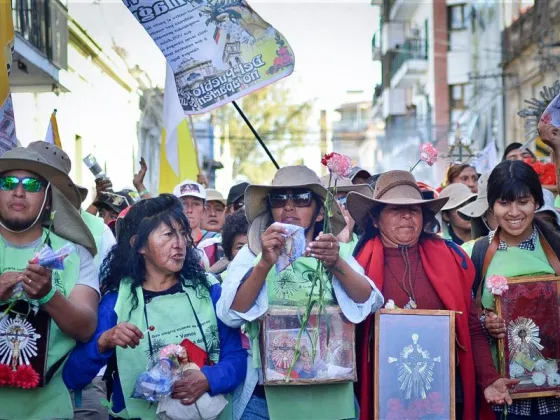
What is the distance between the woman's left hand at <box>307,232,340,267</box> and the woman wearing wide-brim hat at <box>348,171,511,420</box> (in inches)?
23.4

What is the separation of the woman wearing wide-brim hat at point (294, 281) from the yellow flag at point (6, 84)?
5.33 ft

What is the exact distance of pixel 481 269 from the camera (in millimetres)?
5609

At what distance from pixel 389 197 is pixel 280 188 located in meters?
0.65

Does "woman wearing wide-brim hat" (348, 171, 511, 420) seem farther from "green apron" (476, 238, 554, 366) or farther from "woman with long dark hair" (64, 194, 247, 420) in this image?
"woman with long dark hair" (64, 194, 247, 420)

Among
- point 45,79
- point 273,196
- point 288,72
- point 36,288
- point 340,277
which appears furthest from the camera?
point 45,79

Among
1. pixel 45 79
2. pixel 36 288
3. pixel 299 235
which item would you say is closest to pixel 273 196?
pixel 299 235

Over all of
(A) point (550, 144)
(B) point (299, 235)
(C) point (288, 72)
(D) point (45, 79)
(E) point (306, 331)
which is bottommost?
(E) point (306, 331)

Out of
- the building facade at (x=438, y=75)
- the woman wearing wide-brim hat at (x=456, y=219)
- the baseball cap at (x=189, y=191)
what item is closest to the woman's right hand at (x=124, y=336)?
the woman wearing wide-brim hat at (x=456, y=219)

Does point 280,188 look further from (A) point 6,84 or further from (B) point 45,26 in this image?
(B) point 45,26

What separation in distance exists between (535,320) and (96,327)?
2246 millimetres

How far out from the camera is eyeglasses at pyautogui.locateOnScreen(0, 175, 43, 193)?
5.04 metres

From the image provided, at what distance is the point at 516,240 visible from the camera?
18.4ft

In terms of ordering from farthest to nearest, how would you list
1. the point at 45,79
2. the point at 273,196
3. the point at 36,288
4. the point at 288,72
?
the point at 45,79 < the point at 288,72 < the point at 273,196 < the point at 36,288

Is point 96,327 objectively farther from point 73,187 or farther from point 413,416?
point 413,416
